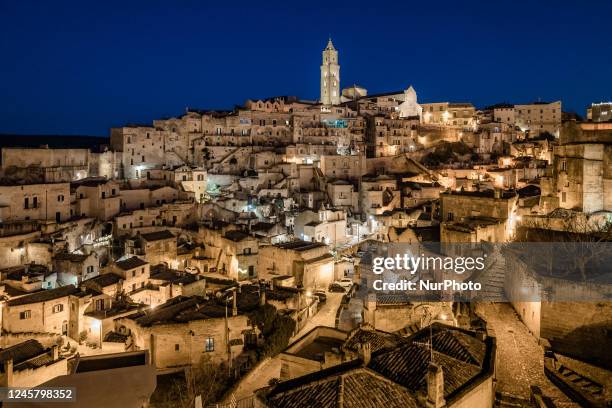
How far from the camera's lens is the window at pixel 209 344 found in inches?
681

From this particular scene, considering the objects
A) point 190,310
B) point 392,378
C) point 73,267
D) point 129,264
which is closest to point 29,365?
point 190,310

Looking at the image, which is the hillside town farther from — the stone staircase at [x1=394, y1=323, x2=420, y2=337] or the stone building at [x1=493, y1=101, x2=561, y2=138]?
the stone building at [x1=493, y1=101, x2=561, y2=138]

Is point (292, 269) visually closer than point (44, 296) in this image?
No

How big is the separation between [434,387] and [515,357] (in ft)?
21.1

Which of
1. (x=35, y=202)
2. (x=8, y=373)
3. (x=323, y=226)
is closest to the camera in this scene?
(x=8, y=373)

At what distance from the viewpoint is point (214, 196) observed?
38406mm

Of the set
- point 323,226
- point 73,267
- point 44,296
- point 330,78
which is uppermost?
point 330,78

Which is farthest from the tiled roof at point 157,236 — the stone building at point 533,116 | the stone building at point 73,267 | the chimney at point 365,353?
the stone building at point 533,116

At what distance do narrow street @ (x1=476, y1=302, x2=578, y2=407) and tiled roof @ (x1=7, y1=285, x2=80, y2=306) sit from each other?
16721 mm

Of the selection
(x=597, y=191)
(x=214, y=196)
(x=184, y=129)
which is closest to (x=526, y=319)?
(x=597, y=191)

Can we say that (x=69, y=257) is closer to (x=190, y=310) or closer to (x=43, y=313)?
(x=43, y=313)

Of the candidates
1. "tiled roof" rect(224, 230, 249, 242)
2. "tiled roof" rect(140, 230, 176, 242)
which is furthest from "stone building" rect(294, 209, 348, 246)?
"tiled roof" rect(140, 230, 176, 242)

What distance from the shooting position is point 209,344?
17344mm

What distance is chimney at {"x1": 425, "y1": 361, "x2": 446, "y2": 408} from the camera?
290 inches
